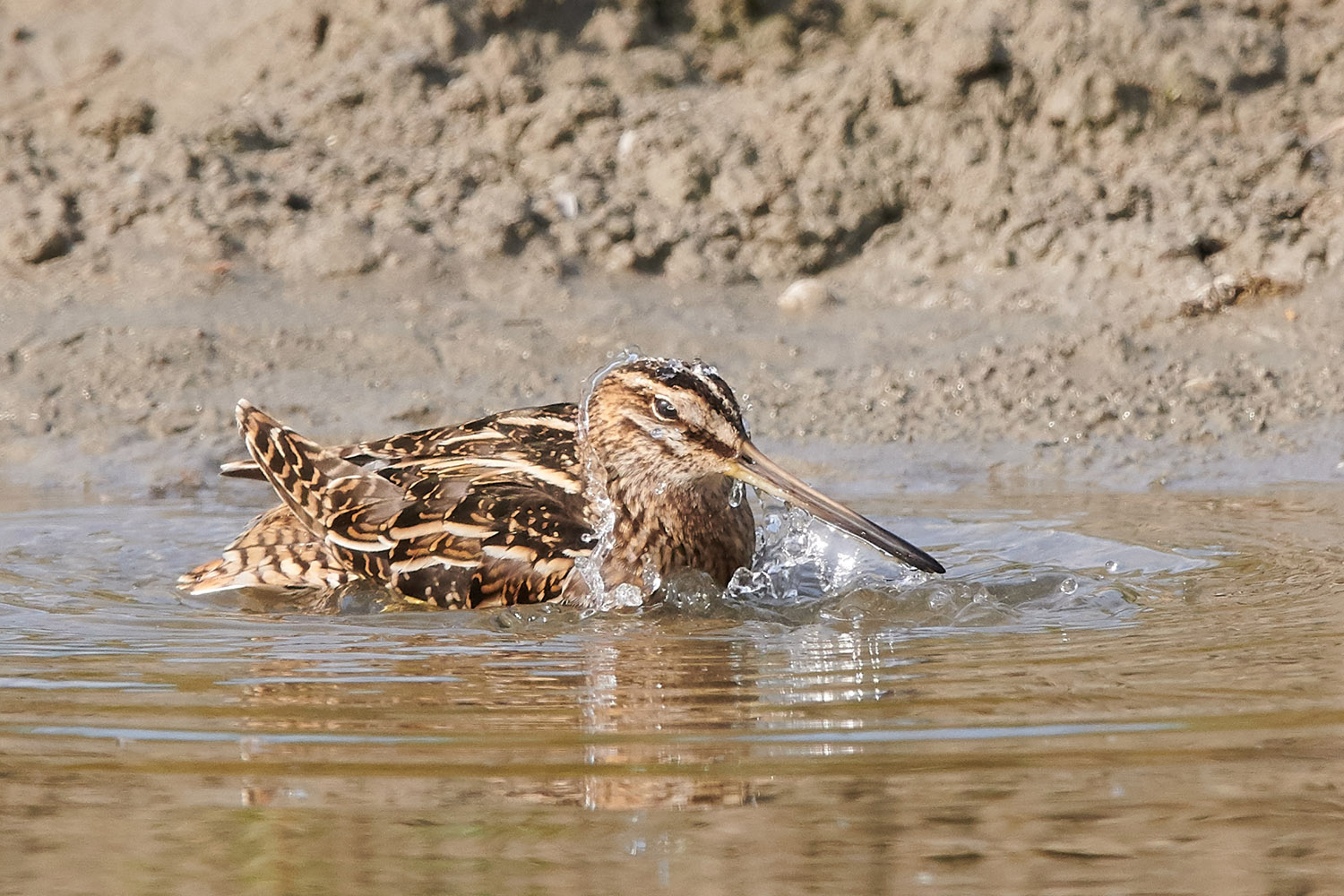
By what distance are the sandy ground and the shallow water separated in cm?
202

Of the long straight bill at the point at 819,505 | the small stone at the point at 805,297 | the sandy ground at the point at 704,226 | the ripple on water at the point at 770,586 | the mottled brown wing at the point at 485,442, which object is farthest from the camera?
the small stone at the point at 805,297

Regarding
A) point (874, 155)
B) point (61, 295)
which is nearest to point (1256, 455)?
point (874, 155)

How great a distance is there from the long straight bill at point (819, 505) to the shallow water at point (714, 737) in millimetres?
147

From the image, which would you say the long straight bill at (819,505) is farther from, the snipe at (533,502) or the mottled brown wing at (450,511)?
the mottled brown wing at (450,511)

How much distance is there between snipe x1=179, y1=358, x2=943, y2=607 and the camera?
529cm

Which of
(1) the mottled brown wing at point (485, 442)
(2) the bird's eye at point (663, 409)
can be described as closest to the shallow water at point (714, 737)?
(2) the bird's eye at point (663, 409)

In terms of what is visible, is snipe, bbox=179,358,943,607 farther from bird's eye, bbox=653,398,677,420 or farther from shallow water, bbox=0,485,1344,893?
shallow water, bbox=0,485,1344,893

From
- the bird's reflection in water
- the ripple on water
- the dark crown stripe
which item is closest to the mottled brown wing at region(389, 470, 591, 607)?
the ripple on water

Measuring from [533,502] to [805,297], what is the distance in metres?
3.12

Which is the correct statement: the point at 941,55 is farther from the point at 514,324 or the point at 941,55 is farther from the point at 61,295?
the point at 61,295

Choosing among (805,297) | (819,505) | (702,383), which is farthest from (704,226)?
(819,505)

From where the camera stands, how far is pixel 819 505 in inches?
205

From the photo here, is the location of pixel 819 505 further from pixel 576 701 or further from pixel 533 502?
pixel 576 701

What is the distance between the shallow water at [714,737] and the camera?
286 centimetres
